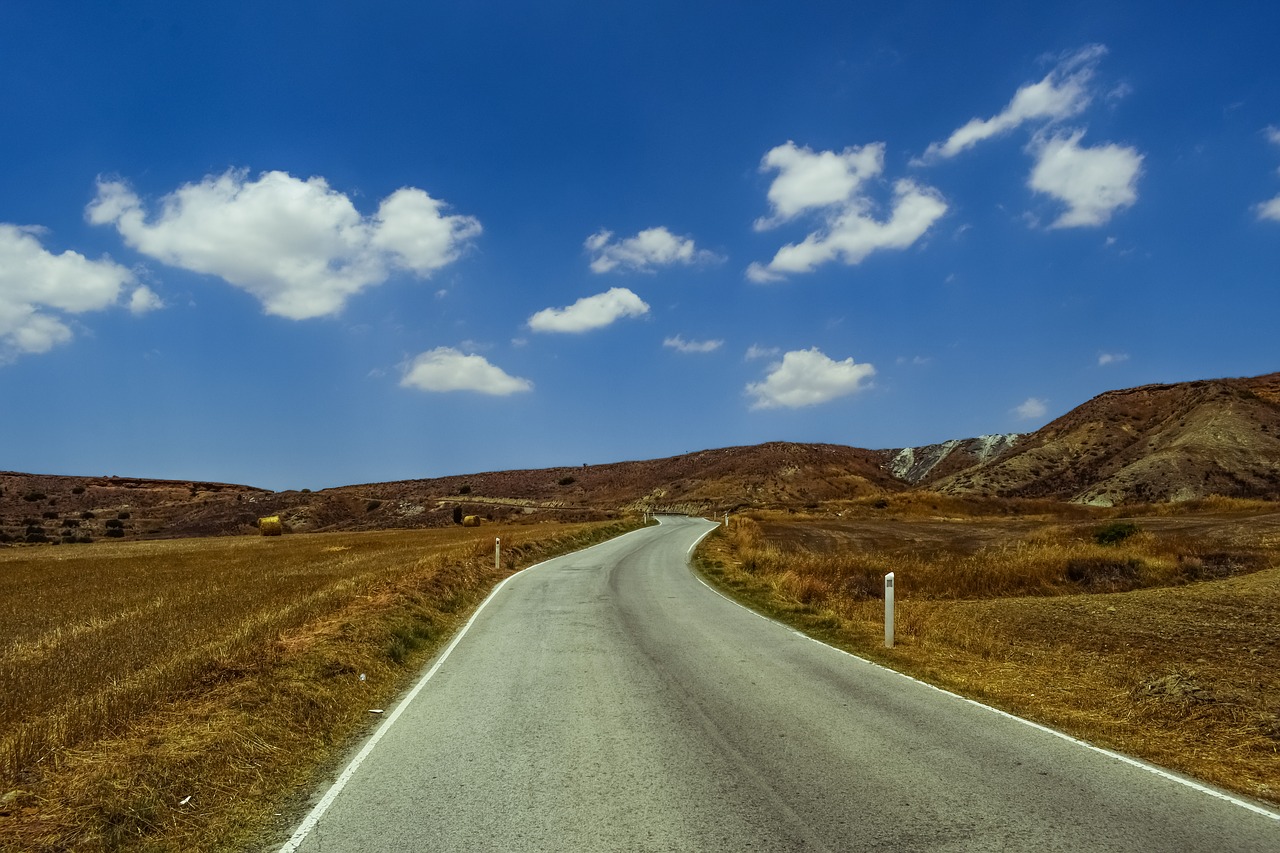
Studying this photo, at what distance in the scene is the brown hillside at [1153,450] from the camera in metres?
70.4

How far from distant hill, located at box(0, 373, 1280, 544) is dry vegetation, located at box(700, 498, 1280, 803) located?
45063mm

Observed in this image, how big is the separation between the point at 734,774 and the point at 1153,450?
9441 cm

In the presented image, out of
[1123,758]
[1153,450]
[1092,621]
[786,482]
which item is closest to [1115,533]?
[1092,621]

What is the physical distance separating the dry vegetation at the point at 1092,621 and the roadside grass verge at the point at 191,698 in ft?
25.4

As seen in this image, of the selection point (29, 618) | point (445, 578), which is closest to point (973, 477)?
point (445, 578)

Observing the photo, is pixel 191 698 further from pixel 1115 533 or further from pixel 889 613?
pixel 1115 533

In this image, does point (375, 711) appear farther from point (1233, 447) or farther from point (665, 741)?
point (1233, 447)

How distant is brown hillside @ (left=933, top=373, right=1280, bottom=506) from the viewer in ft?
231

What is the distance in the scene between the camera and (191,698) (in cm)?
912

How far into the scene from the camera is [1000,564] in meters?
27.1

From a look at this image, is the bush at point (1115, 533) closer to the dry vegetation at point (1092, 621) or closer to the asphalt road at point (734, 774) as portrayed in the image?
the dry vegetation at point (1092, 621)

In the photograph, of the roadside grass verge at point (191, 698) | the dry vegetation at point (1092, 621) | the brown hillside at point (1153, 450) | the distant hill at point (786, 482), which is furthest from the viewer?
the distant hill at point (786, 482)

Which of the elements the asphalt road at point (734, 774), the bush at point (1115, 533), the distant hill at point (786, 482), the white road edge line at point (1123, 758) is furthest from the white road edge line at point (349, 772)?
the distant hill at point (786, 482)

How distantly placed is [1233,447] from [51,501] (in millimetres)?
135462
